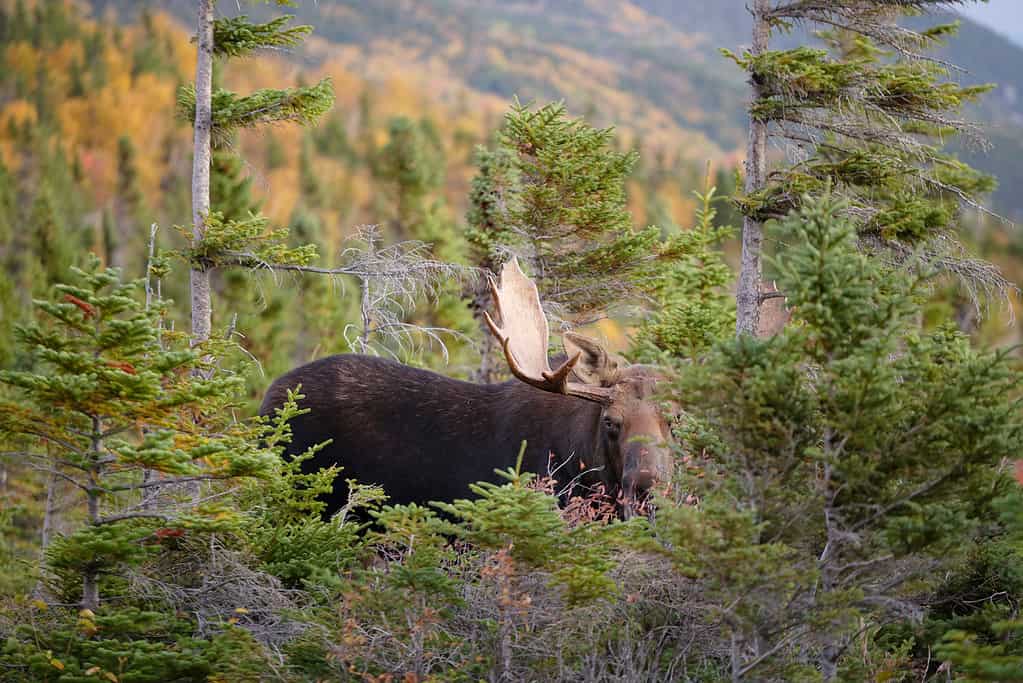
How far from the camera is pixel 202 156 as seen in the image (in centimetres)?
877

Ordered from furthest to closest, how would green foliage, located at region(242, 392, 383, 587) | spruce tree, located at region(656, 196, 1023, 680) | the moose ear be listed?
the moose ear → green foliage, located at region(242, 392, 383, 587) → spruce tree, located at region(656, 196, 1023, 680)

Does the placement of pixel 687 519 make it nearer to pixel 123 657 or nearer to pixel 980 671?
pixel 980 671

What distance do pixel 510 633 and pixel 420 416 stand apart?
11.2 feet

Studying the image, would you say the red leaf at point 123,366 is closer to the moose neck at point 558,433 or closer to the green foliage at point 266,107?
the moose neck at point 558,433

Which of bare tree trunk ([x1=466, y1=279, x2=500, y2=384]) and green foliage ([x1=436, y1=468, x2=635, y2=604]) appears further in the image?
bare tree trunk ([x1=466, y1=279, x2=500, y2=384])

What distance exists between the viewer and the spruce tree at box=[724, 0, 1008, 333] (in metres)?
8.23

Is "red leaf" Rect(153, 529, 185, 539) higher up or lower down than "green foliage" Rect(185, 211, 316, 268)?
lower down

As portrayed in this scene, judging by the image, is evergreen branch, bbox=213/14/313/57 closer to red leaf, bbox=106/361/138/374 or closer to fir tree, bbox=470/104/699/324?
fir tree, bbox=470/104/699/324

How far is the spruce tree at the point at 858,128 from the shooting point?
823cm

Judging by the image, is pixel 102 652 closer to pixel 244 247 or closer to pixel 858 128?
pixel 244 247

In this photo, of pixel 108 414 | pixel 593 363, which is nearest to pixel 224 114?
pixel 593 363

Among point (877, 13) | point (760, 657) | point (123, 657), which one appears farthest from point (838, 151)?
point (123, 657)

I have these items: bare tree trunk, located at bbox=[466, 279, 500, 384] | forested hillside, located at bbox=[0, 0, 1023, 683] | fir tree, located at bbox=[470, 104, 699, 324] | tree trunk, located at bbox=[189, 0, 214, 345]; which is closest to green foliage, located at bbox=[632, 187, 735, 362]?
forested hillside, located at bbox=[0, 0, 1023, 683]

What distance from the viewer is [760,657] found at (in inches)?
186
